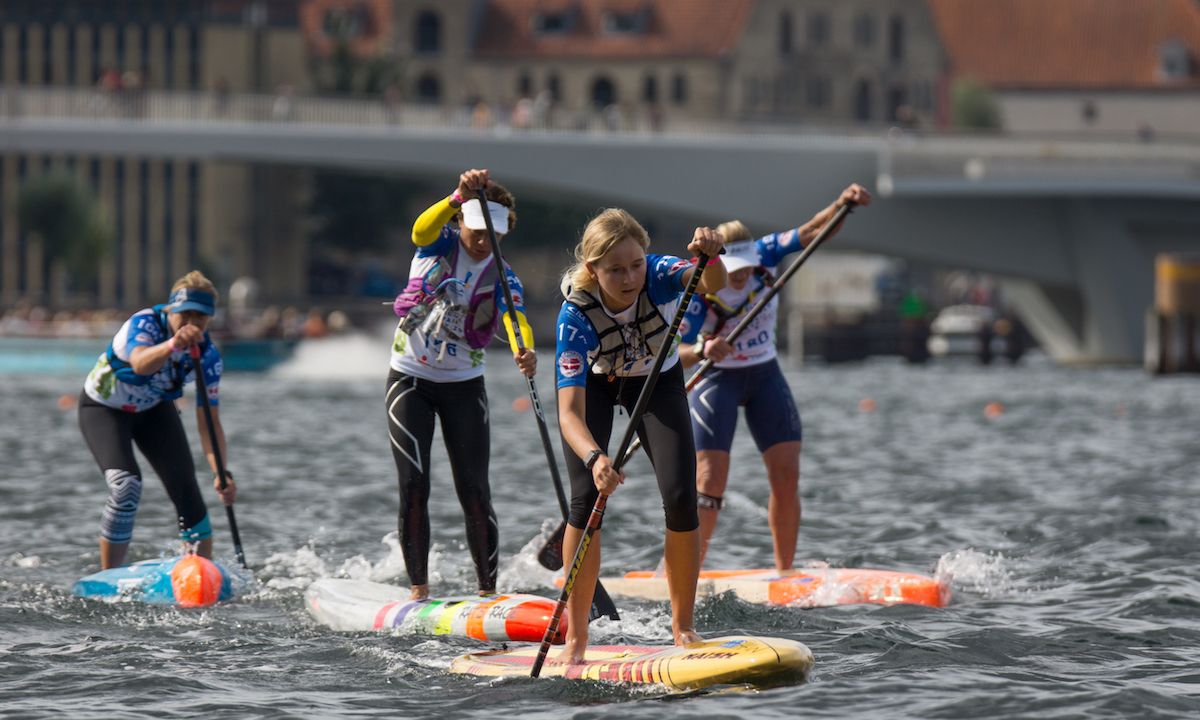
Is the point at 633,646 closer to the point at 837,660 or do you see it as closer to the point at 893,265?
the point at 837,660

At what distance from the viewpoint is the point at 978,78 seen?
98.3 metres

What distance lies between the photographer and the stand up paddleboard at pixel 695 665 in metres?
9.49

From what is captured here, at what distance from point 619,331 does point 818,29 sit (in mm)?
84113

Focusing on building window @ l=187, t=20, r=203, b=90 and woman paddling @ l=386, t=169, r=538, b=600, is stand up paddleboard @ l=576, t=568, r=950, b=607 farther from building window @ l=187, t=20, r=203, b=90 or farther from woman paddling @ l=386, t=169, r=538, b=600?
building window @ l=187, t=20, r=203, b=90

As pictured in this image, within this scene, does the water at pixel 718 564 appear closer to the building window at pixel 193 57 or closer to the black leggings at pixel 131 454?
the black leggings at pixel 131 454

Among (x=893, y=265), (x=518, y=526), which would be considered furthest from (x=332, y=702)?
(x=893, y=265)

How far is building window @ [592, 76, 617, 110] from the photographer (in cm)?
9306

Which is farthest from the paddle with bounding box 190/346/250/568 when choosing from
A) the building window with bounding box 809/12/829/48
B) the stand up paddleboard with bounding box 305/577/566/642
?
the building window with bounding box 809/12/829/48

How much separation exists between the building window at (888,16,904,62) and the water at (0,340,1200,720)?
64.6 m

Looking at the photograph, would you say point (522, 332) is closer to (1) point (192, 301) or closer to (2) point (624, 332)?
(2) point (624, 332)

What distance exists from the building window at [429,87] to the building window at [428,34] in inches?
46.1

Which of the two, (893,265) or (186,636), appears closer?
(186,636)

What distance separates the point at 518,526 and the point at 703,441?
4.81 metres

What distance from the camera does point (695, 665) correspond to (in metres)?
9.54
